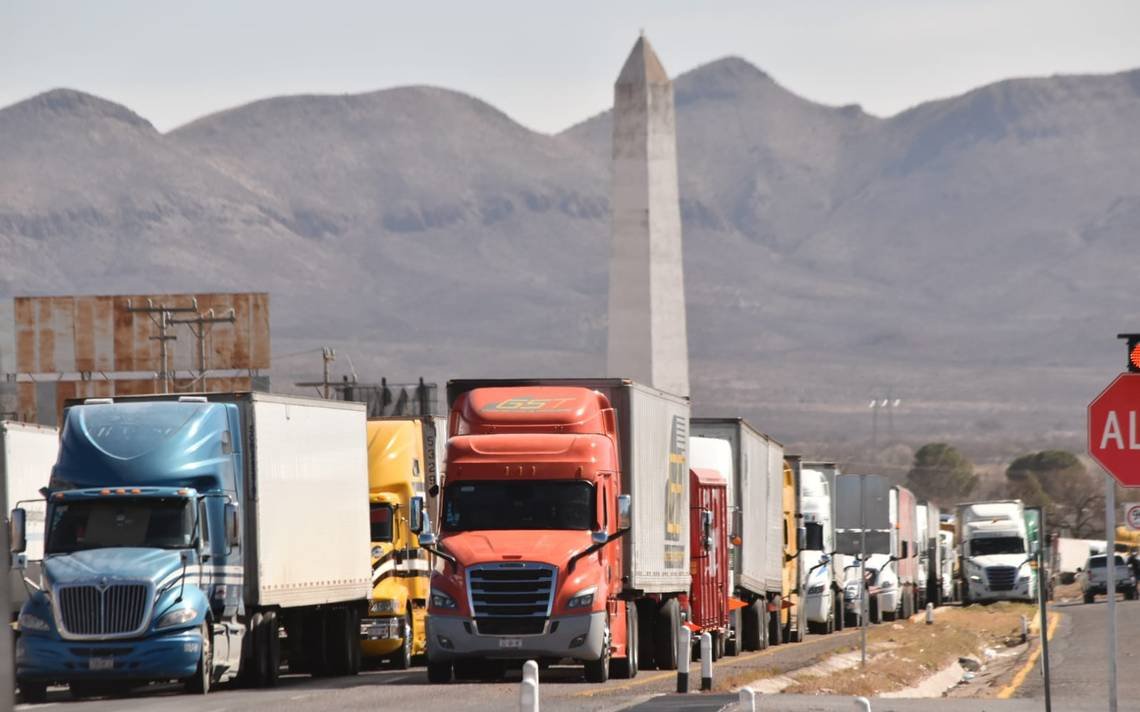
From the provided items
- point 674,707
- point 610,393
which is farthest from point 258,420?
point 674,707

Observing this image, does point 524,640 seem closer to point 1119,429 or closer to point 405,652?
point 405,652

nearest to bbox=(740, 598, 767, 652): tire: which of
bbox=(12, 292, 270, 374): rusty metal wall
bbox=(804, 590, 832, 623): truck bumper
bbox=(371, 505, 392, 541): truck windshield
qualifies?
bbox=(804, 590, 832, 623): truck bumper

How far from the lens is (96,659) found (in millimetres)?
25453

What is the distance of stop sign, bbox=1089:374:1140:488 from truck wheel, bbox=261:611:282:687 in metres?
11.7

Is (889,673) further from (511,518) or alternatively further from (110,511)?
(110,511)

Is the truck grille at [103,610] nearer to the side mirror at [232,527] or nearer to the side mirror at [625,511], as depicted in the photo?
the side mirror at [232,527]

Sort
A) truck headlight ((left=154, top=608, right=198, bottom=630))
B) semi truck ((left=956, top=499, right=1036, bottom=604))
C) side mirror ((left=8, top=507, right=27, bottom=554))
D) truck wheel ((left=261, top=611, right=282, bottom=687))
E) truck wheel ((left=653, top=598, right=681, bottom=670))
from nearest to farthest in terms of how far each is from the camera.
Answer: side mirror ((left=8, top=507, right=27, bottom=554)) < truck headlight ((left=154, top=608, right=198, bottom=630)) < truck wheel ((left=261, top=611, right=282, bottom=687)) < truck wheel ((left=653, top=598, right=681, bottom=670)) < semi truck ((left=956, top=499, right=1036, bottom=604))

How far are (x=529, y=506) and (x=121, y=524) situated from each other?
474cm

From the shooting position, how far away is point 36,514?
3092 centimetres

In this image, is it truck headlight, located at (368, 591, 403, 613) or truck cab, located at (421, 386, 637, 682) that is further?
truck headlight, located at (368, 591, 403, 613)

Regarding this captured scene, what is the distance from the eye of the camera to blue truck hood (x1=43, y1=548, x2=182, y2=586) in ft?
83.8

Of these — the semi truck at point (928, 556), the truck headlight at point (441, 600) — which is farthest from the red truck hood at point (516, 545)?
the semi truck at point (928, 556)

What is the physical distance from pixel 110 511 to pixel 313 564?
3982mm

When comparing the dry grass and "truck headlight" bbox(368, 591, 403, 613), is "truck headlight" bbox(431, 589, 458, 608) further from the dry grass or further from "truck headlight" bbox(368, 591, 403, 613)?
"truck headlight" bbox(368, 591, 403, 613)
